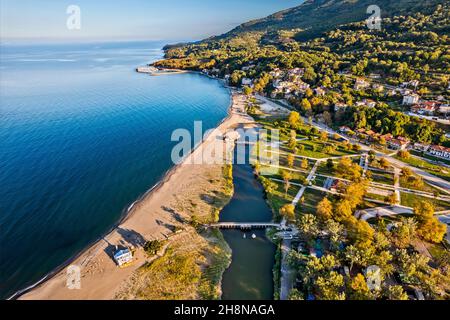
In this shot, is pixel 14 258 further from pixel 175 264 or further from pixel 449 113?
pixel 449 113

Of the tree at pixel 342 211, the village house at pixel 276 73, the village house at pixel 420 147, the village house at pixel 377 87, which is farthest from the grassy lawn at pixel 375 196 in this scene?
the village house at pixel 276 73

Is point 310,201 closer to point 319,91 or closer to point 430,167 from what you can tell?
point 430,167

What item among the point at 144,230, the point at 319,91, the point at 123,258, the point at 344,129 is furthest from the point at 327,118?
the point at 123,258

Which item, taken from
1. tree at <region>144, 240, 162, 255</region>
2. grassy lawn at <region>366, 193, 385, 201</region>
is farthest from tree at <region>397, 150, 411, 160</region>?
tree at <region>144, 240, 162, 255</region>

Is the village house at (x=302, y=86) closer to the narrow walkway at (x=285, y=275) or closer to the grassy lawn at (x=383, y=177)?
the grassy lawn at (x=383, y=177)

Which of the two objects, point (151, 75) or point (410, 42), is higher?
point (410, 42)

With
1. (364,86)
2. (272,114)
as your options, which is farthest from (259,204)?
(364,86)
